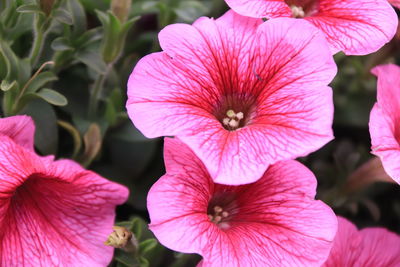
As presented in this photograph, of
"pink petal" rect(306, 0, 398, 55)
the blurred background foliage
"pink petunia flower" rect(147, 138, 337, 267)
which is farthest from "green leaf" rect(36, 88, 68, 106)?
"pink petal" rect(306, 0, 398, 55)

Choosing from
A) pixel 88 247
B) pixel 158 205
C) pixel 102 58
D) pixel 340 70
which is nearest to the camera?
pixel 158 205

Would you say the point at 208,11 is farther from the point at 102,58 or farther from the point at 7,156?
the point at 7,156

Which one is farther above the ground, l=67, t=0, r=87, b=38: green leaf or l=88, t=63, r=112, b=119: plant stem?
l=67, t=0, r=87, b=38: green leaf

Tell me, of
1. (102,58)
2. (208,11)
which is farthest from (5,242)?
(208,11)

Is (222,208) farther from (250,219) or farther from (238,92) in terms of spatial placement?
(238,92)

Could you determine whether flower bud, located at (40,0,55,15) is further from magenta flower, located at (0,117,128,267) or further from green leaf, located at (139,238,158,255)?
green leaf, located at (139,238,158,255)

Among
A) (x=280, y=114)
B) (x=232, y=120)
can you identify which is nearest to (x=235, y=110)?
(x=232, y=120)
